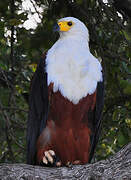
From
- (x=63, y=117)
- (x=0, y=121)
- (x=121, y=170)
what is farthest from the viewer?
(x=0, y=121)

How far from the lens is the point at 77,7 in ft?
17.2

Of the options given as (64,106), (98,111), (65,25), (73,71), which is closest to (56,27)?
(65,25)

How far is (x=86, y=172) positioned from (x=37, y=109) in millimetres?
1661

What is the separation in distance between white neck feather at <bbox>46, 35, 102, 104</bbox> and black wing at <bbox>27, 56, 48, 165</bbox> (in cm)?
14

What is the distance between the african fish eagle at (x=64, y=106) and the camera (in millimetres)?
4520

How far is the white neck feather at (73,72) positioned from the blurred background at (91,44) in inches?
17.4

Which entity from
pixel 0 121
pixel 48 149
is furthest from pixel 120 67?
pixel 0 121

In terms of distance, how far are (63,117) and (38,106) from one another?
0.40 metres

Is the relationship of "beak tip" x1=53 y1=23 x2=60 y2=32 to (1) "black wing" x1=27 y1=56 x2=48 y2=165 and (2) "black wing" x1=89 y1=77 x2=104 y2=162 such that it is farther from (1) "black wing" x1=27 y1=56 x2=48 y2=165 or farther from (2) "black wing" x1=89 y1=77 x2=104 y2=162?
(2) "black wing" x1=89 y1=77 x2=104 y2=162

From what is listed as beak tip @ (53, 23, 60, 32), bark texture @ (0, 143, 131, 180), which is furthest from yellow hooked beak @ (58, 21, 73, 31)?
bark texture @ (0, 143, 131, 180)

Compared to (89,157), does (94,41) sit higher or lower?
higher

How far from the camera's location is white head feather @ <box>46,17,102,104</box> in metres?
4.50

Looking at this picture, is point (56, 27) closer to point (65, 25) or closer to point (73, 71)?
point (65, 25)

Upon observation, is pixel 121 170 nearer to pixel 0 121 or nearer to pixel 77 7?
pixel 77 7
